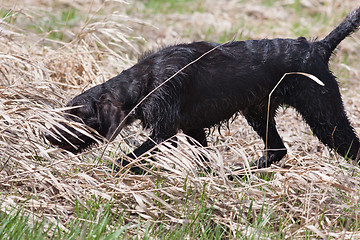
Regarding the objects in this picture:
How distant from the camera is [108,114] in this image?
3.62m

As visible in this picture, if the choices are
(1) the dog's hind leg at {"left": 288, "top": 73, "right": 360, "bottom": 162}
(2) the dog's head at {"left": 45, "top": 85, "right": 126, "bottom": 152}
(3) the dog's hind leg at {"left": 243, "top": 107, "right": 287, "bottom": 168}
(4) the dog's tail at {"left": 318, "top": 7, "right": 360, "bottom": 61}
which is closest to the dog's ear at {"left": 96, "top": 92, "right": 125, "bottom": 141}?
(2) the dog's head at {"left": 45, "top": 85, "right": 126, "bottom": 152}

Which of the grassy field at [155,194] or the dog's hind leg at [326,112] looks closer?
the grassy field at [155,194]

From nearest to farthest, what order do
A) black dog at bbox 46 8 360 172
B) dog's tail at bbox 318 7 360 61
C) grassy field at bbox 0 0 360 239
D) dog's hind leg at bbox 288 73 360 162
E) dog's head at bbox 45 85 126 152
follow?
grassy field at bbox 0 0 360 239, dog's head at bbox 45 85 126 152, black dog at bbox 46 8 360 172, dog's hind leg at bbox 288 73 360 162, dog's tail at bbox 318 7 360 61

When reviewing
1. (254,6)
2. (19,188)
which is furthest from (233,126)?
(254,6)

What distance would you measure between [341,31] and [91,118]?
1917 mm

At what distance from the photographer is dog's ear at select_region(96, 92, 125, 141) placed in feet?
11.8

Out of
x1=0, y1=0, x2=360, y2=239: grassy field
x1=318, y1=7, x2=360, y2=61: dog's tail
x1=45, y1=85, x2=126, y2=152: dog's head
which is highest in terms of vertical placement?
x1=318, y1=7, x2=360, y2=61: dog's tail

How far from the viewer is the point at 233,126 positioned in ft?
17.3

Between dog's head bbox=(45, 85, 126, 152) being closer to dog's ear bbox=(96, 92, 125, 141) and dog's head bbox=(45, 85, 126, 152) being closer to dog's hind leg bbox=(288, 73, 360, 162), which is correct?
dog's ear bbox=(96, 92, 125, 141)

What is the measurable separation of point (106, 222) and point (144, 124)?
1144 millimetres

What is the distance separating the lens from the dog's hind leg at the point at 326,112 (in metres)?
3.87

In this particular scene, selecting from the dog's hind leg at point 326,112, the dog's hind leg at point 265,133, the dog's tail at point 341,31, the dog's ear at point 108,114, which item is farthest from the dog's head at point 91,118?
the dog's tail at point 341,31

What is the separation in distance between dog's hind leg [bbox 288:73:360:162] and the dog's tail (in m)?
0.22

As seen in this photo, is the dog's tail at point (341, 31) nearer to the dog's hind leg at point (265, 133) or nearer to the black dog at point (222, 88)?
the black dog at point (222, 88)
